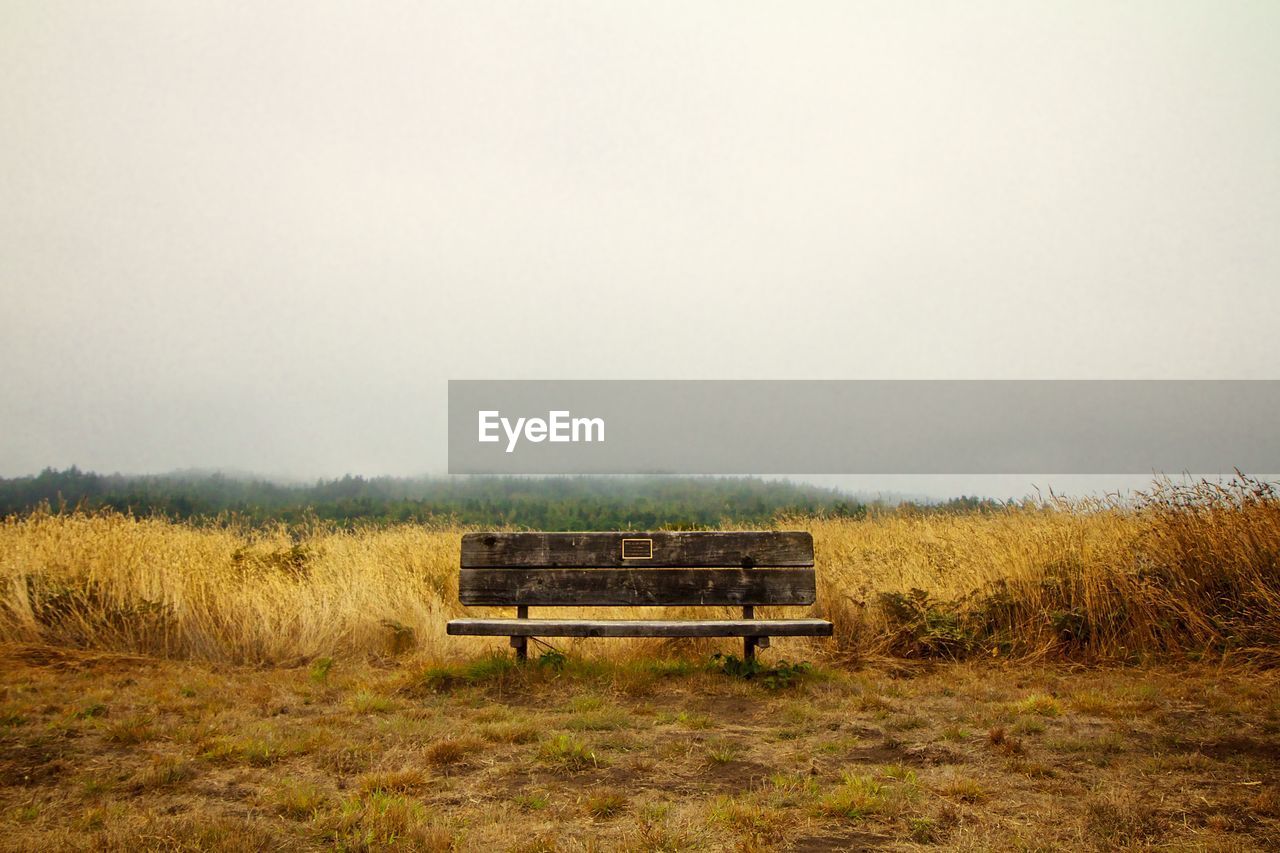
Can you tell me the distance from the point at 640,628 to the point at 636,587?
498 millimetres

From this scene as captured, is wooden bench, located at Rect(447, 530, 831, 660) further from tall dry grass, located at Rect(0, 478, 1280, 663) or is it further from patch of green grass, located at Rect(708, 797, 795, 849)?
patch of green grass, located at Rect(708, 797, 795, 849)

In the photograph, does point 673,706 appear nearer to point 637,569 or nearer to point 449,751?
point 637,569

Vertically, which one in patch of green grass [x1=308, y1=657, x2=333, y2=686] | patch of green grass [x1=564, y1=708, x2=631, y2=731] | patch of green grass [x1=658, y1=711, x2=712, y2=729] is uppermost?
patch of green grass [x1=564, y1=708, x2=631, y2=731]

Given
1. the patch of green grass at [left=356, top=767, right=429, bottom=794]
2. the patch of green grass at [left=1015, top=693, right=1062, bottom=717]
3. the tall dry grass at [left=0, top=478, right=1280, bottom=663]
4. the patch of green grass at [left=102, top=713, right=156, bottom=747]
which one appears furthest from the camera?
the tall dry grass at [left=0, top=478, right=1280, bottom=663]

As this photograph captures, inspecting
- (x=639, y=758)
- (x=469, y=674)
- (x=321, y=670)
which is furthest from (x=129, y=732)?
(x=639, y=758)

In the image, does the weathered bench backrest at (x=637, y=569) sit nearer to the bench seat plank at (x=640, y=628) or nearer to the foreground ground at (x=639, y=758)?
the bench seat plank at (x=640, y=628)

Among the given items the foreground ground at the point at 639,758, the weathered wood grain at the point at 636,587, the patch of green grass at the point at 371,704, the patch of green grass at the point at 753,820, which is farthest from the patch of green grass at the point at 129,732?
the patch of green grass at the point at 753,820

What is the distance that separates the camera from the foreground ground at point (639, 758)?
3.08m

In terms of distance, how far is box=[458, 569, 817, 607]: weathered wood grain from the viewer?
6051 mm

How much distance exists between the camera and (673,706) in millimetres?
5250

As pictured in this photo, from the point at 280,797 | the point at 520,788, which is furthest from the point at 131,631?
the point at 520,788

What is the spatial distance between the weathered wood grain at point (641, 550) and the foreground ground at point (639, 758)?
722 millimetres

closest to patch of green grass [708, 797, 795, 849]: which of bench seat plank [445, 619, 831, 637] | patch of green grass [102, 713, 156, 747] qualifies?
bench seat plank [445, 619, 831, 637]

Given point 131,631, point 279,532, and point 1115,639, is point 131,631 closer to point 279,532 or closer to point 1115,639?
point 279,532
